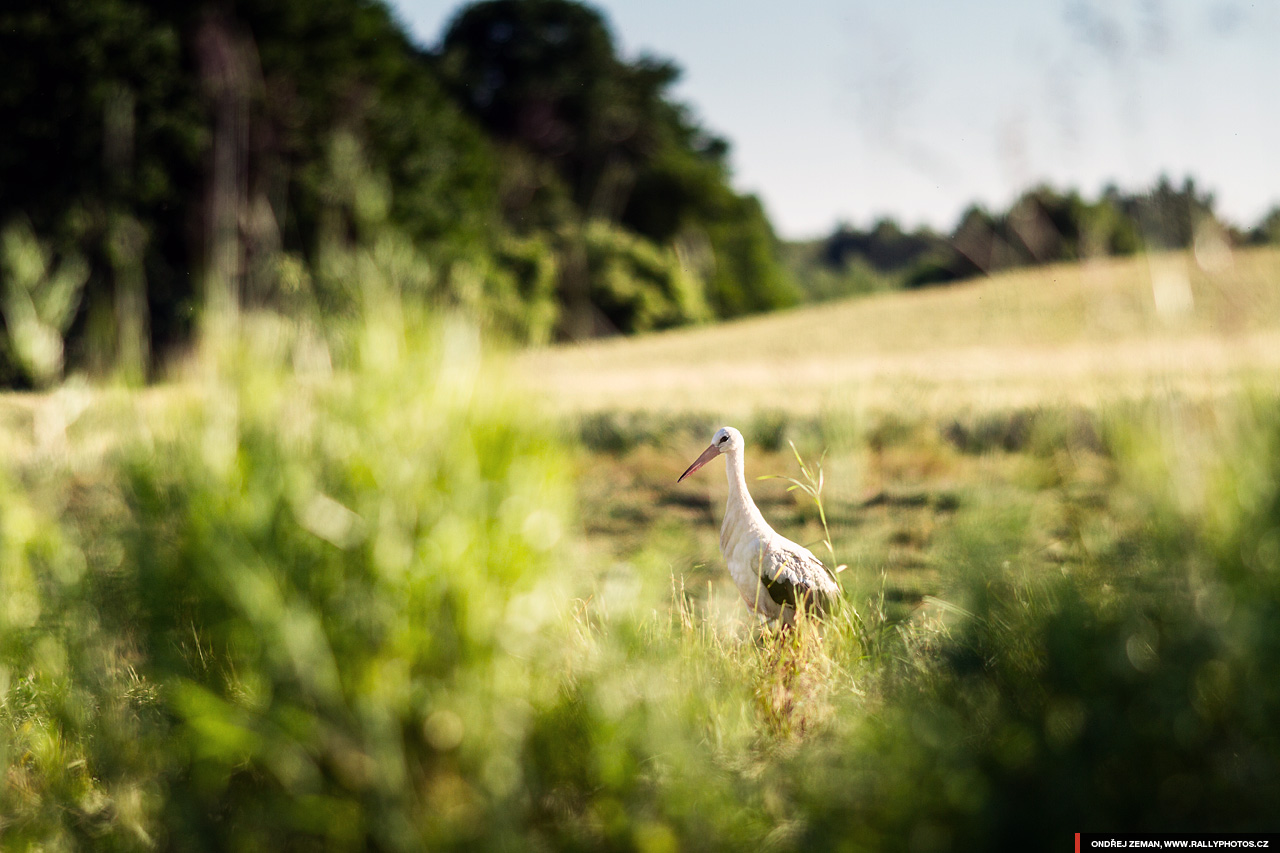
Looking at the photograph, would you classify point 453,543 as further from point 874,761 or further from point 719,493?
point 719,493

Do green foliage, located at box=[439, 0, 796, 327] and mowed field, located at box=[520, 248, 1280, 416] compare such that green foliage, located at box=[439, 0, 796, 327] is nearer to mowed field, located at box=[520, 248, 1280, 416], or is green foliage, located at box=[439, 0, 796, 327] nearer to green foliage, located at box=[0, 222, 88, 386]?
mowed field, located at box=[520, 248, 1280, 416]

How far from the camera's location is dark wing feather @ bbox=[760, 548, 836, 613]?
8.93 feet

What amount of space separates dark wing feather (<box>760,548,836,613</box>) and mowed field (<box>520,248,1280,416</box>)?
0.93m

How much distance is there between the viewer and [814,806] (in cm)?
194

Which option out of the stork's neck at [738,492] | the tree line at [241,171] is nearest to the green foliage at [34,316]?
the tree line at [241,171]

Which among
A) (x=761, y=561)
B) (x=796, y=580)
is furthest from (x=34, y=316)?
(x=796, y=580)

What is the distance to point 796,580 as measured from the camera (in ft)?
9.02

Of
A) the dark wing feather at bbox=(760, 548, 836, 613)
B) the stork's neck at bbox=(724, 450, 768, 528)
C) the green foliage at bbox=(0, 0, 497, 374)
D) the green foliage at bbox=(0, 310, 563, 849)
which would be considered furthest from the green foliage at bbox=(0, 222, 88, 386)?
the green foliage at bbox=(0, 0, 497, 374)

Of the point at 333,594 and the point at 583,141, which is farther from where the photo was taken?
the point at 583,141

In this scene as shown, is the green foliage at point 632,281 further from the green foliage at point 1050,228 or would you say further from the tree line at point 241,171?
the green foliage at point 1050,228

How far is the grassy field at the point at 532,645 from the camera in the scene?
1817 millimetres

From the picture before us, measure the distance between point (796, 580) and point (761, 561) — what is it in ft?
0.58

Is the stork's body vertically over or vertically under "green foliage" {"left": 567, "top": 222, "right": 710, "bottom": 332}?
under

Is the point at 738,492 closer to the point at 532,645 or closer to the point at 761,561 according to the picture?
the point at 761,561
